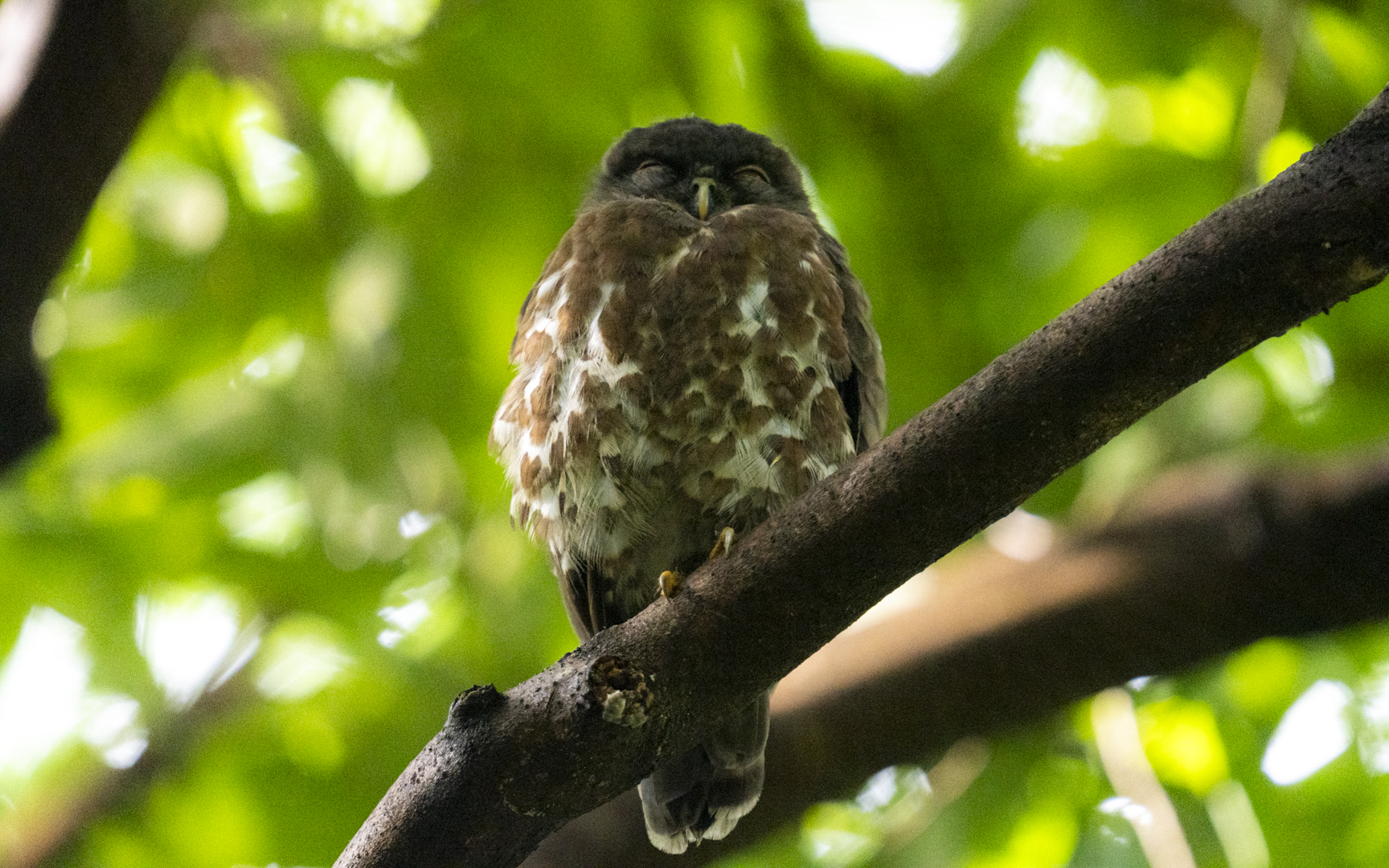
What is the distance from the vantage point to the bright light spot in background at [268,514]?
4539 millimetres

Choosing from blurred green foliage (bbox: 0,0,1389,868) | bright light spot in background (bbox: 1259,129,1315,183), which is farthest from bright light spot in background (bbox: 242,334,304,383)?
bright light spot in background (bbox: 1259,129,1315,183)

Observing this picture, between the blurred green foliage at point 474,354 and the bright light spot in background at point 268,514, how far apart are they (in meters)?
0.05

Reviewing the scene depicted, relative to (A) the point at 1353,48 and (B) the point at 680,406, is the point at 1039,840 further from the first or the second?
(A) the point at 1353,48


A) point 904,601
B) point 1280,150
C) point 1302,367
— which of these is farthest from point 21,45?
point 1302,367

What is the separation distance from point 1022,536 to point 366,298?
2567 millimetres

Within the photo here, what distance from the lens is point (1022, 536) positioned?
4531mm

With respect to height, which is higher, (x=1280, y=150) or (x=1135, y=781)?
(x=1280, y=150)

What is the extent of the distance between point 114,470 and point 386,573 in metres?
0.95

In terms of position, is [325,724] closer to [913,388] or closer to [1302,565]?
[913,388]

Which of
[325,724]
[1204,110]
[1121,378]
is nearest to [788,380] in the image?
[1121,378]

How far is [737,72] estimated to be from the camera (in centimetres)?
447

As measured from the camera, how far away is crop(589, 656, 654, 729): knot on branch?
2.17 meters

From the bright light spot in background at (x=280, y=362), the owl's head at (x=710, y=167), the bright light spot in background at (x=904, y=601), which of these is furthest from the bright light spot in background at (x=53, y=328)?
the bright light spot in background at (x=904, y=601)

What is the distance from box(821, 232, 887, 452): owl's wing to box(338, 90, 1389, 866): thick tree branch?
4.10 feet
